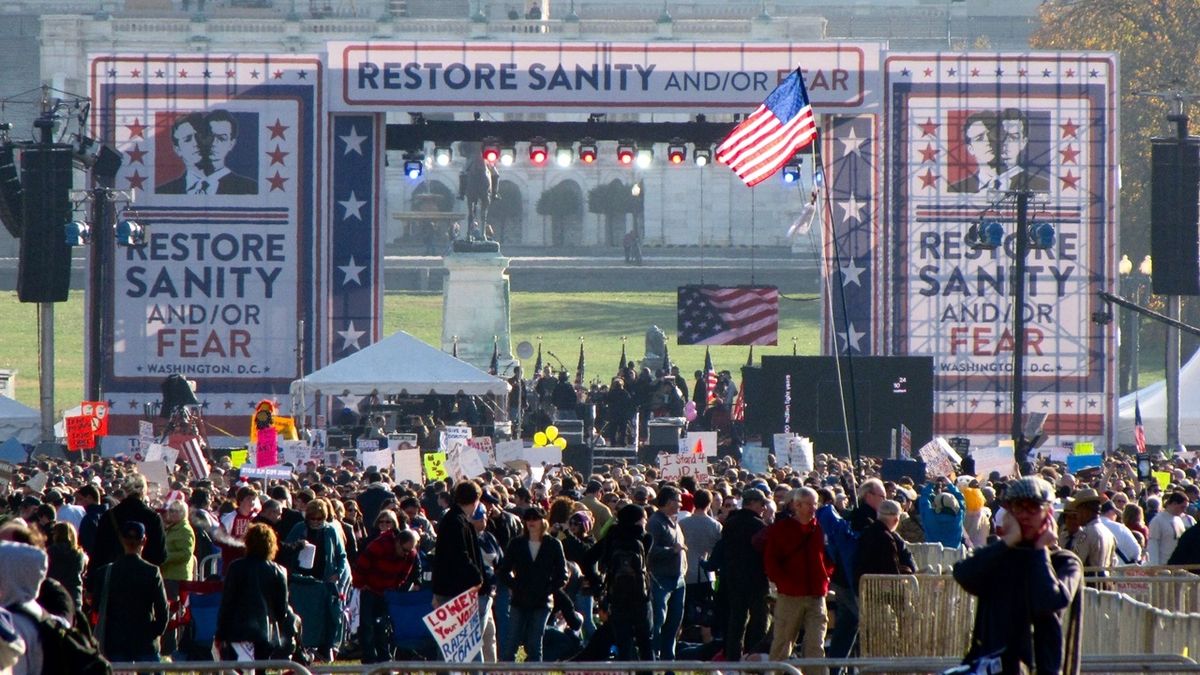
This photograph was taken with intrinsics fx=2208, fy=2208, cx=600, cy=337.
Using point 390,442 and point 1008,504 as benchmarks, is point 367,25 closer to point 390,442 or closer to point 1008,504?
point 390,442

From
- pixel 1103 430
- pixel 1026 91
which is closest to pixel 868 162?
pixel 1026 91

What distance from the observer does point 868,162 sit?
3259cm

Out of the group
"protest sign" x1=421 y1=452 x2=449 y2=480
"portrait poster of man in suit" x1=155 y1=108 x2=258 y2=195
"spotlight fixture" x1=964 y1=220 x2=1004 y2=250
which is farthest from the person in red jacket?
"portrait poster of man in suit" x1=155 y1=108 x2=258 y2=195

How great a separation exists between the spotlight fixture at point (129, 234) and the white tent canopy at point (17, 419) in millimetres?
3425

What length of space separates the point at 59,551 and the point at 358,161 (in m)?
21.1

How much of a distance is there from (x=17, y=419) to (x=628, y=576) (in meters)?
23.4

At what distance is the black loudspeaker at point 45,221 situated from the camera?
30.5 metres

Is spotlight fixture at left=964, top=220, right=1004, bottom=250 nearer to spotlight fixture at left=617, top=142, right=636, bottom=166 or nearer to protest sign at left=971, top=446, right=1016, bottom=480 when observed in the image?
spotlight fixture at left=617, top=142, right=636, bottom=166

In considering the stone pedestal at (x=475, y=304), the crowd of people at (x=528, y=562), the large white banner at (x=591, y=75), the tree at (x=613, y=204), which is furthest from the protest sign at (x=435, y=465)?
the tree at (x=613, y=204)

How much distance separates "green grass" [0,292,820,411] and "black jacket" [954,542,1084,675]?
42.5m

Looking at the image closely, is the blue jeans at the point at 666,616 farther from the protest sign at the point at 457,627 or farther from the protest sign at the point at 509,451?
the protest sign at the point at 509,451

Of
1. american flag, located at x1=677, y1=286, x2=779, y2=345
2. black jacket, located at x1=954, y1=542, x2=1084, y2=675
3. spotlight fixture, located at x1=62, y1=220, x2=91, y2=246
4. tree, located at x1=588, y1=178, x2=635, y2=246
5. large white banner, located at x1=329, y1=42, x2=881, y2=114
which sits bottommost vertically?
black jacket, located at x1=954, y1=542, x2=1084, y2=675

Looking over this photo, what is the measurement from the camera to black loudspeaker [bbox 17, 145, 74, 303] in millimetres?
30500

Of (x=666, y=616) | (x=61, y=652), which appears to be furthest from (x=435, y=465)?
(x=61, y=652)
